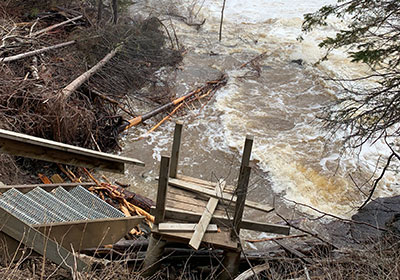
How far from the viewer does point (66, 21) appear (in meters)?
13.7

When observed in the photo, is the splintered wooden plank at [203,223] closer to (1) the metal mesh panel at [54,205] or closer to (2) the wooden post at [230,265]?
(2) the wooden post at [230,265]

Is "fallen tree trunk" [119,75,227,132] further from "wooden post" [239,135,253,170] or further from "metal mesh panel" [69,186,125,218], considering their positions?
"wooden post" [239,135,253,170]

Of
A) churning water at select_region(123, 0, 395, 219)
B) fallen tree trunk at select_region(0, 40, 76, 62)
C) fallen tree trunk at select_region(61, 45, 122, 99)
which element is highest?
fallen tree trunk at select_region(0, 40, 76, 62)

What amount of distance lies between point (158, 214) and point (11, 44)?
280 inches

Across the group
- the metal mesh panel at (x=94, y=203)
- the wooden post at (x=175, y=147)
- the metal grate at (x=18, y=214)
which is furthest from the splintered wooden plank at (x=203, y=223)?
the metal grate at (x=18, y=214)

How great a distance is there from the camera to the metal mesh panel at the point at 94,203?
14.1ft

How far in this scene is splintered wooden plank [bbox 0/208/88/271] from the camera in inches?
117

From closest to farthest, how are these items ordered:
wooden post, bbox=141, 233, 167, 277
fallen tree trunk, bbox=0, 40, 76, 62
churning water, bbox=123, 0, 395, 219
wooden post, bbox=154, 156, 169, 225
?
wooden post, bbox=154, 156, 169, 225, wooden post, bbox=141, 233, 167, 277, fallen tree trunk, bbox=0, 40, 76, 62, churning water, bbox=123, 0, 395, 219

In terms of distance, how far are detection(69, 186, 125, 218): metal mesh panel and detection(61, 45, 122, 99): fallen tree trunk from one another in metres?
3.91

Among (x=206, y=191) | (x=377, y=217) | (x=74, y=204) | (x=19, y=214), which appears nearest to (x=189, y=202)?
(x=206, y=191)

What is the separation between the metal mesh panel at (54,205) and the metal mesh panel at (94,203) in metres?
0.38

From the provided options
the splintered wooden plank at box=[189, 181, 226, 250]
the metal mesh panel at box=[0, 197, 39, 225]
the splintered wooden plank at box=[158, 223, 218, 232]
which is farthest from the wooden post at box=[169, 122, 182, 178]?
the metal mesh panel at box=[0, 197, 39, 225]

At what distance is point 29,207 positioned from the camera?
3742 millimetres

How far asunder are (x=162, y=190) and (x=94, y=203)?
873 mm
